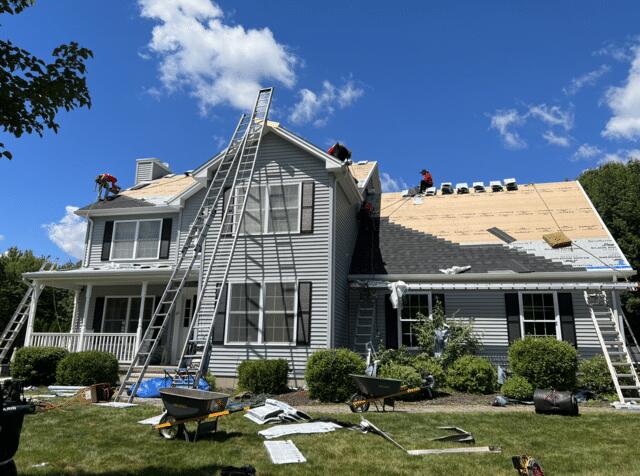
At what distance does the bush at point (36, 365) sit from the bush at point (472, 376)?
466 inches

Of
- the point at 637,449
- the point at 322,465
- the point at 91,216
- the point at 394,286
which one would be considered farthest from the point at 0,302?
the point at 637,449

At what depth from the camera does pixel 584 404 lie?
38.8 feet

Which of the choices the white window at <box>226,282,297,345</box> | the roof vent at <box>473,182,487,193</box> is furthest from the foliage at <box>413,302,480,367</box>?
the roof vent at <box>473,182,487,193</box>

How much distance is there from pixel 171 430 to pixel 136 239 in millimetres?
12300

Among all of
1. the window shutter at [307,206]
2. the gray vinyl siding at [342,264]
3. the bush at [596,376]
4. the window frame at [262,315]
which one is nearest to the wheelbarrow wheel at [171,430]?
the window frame at [262,315]

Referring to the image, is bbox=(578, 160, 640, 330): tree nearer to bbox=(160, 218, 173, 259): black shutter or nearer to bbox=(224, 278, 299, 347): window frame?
bbox=(224, 278, 299, 347): window frame

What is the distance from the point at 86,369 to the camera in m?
13.8

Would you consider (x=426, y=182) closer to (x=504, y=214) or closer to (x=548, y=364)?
(x=504, y=214)

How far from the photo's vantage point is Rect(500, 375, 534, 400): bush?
12.3 meters

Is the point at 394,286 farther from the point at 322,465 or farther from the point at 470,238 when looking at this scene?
the point at 322,465

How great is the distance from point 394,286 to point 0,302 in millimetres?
30494

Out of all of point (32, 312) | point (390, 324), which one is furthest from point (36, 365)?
point (390, 324)

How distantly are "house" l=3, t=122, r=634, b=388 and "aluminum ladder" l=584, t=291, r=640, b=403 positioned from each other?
0.87 ft

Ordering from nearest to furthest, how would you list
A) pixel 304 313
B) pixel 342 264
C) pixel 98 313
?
pixel 304 313 → pixel 342 264 → pixel 98 313
